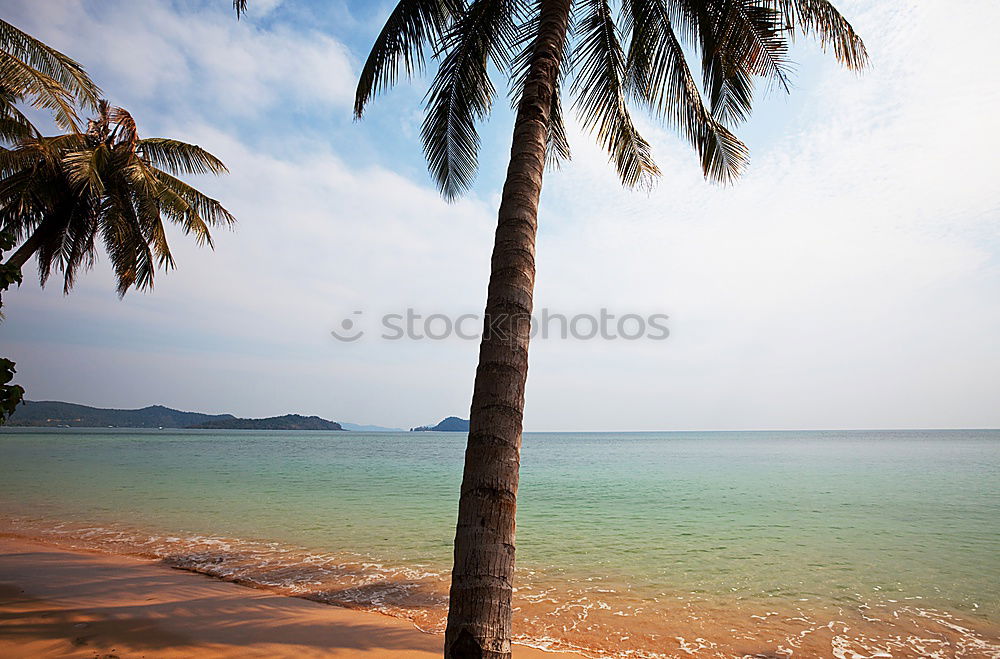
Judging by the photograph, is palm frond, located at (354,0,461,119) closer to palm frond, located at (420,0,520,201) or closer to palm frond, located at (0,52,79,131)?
palm frond, located at (420,0,520,201)

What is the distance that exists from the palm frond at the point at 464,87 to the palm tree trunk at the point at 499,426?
2.65 meters

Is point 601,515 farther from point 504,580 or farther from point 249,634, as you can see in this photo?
point 504,580

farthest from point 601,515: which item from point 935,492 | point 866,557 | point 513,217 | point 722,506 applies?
point 935,492

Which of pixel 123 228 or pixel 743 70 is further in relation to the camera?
pixel 123 228

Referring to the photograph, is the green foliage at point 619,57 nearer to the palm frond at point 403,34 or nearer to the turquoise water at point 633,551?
the palm frond at point 403,34

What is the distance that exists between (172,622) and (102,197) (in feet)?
39.8

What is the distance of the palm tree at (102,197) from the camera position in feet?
38.3

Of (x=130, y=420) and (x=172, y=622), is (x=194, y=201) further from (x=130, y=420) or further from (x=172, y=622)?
(x=130, y=420)

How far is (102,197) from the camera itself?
13281 millimetres

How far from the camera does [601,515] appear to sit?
44.2 feet

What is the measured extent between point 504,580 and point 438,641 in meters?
2.80

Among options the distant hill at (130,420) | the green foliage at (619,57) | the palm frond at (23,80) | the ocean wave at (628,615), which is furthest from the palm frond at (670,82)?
the distant hill at (130,420)

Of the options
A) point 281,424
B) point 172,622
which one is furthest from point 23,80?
point 281,424

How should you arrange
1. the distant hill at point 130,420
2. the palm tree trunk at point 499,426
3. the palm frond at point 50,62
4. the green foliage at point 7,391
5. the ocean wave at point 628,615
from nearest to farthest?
the palm tree trunk at point 499,426
the green foliage at point 7,391
the ocean wave at point 628,615
the palm frond at point 50,62
the distant hill at point 130,420
